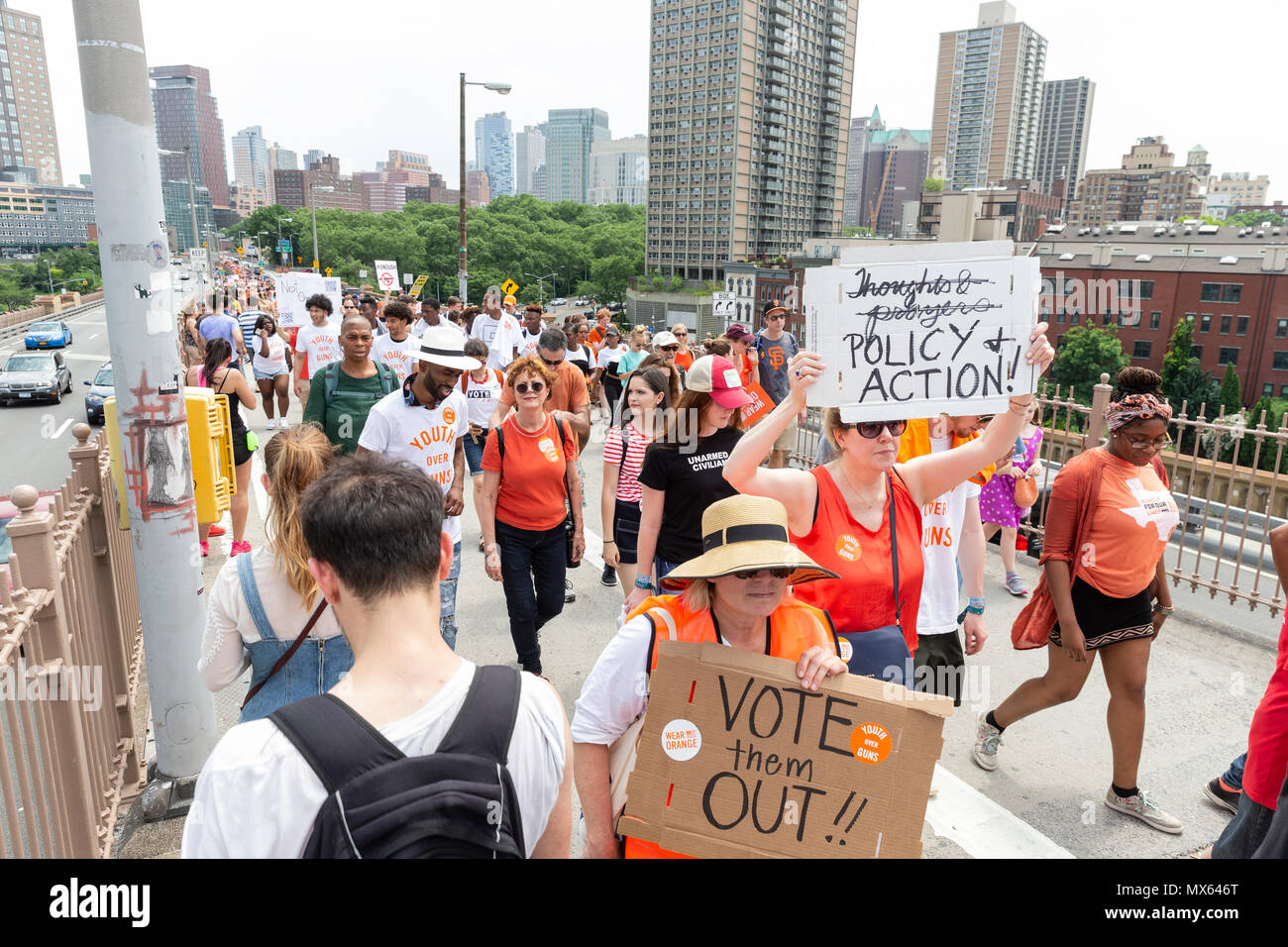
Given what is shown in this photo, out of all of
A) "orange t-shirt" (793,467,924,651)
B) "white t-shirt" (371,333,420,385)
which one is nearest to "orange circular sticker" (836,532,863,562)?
"orange t-shirt" (793,467,924,651)

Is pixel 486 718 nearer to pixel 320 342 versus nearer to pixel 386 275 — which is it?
pixel 320 342

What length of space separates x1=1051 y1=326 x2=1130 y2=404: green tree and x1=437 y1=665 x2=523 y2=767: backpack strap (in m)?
88.3

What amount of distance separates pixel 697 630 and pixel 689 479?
211 cm

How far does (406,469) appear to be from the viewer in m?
1.88

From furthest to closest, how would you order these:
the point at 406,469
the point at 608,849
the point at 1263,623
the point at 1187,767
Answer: the point at 1263,623, the point at 1187,767, the point at 608,849, the point at 406,469

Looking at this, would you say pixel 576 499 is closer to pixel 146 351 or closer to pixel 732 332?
pixel 146 351

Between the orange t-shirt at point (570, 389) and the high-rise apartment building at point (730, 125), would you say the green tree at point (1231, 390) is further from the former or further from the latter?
the orange t-shirt at point (570, 389)

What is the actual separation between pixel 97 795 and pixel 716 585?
9.82 ft

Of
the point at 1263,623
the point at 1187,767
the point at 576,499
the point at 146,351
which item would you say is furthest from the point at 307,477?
the point at 1263,623

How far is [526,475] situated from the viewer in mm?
4945

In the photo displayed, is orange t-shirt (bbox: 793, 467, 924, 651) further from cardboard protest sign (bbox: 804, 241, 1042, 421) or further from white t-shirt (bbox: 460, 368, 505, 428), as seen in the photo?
white t-shirt (bbox: 460, 368, 505, 428)

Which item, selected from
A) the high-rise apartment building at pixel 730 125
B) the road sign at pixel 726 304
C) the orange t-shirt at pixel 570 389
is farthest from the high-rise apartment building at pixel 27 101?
the orange t-shirt at pixel 570 389

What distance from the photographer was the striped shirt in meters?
5.64

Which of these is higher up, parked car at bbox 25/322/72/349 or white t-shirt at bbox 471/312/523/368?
white t-shirt at bbox 471/312/523/368
